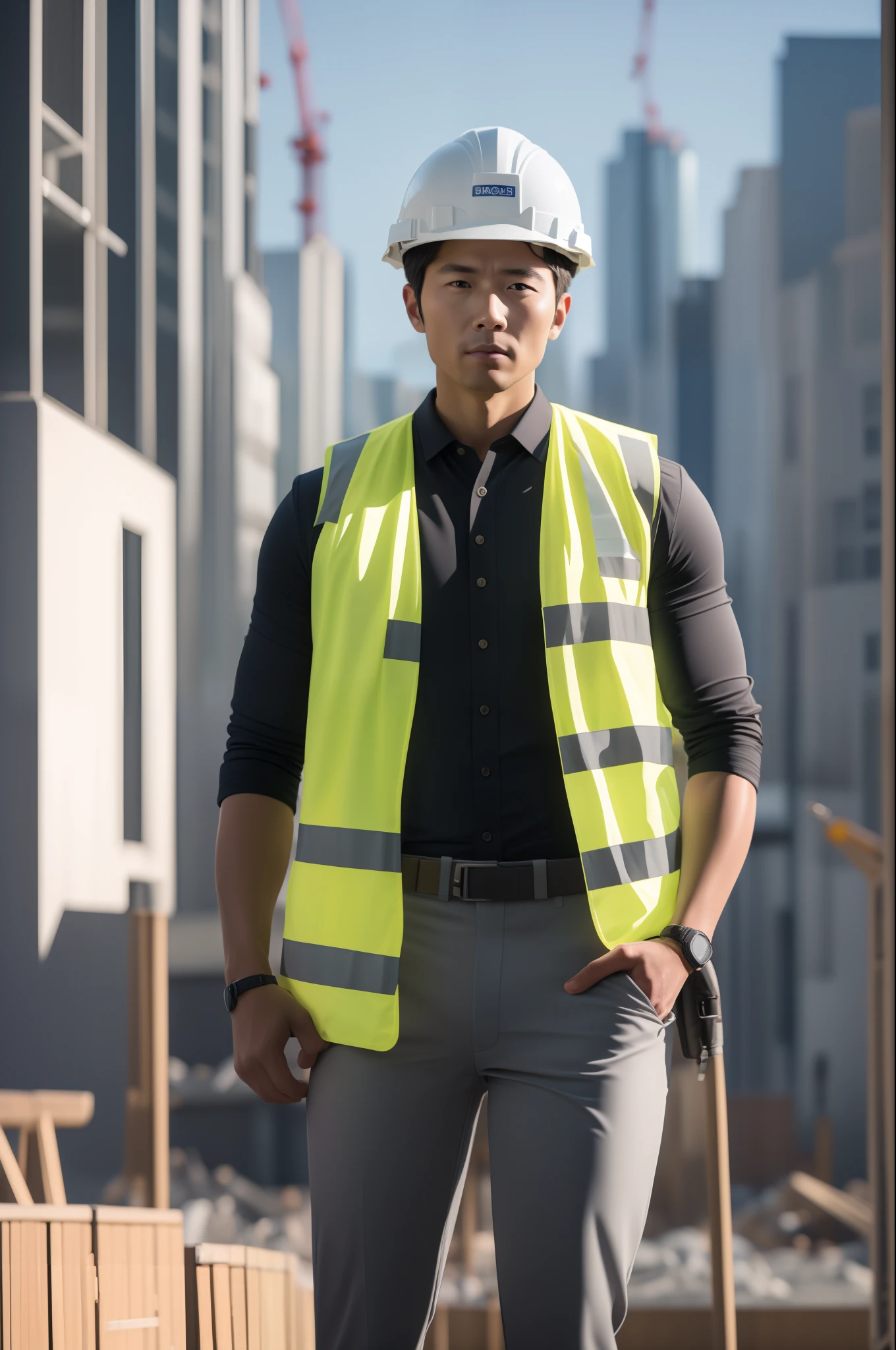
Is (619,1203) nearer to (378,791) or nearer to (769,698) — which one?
(378,791)

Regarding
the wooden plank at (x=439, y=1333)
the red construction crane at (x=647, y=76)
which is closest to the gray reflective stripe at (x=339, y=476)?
the red construction crane at (x=647, y=76)

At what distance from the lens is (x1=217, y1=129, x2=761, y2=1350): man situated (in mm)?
1173

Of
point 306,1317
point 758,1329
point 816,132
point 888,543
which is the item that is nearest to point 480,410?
point 888,543

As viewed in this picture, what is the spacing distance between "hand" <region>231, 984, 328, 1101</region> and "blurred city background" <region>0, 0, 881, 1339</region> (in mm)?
1055

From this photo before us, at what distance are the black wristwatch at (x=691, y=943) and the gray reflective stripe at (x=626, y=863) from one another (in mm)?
59

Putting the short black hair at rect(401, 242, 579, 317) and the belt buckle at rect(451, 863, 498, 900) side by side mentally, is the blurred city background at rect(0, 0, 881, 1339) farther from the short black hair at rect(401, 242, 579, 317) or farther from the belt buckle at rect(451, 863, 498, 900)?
the belt buckle at rect(451, 863, 498, 900)

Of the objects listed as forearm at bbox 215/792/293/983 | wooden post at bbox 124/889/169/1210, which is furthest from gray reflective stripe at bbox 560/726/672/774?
wooden post at bbox 124/889/169/1210

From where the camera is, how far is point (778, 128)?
2.38 m

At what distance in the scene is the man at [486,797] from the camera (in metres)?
1.17

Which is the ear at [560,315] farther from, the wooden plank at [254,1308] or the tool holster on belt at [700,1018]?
the wooden plank at [254,1308]

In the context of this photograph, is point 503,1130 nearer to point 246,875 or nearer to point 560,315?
point 246,875

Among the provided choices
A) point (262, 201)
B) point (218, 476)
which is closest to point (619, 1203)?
point (218, 476)

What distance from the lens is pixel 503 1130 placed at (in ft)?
3.86

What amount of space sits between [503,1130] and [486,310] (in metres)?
0.84
